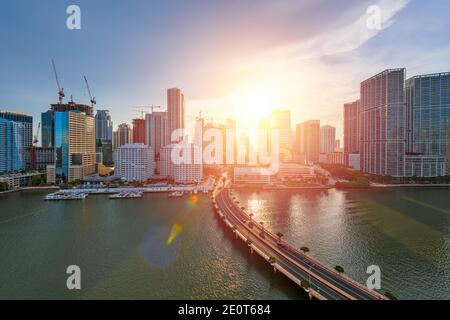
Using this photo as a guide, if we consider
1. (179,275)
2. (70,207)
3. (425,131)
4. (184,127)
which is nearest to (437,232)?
(179,275)

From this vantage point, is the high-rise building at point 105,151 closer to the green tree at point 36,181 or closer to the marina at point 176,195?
the green tree at point 36,181

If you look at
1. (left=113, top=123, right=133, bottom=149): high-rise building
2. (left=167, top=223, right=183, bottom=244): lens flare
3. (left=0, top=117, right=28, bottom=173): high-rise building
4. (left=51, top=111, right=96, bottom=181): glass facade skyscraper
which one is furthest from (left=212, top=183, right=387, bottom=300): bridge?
(left=113, top=123, right=133, bottom=149): high-rise building

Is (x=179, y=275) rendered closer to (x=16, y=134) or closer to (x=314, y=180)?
(x=314, y=180)

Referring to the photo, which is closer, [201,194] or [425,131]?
[201,194]

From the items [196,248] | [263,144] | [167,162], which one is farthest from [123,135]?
[196,248]

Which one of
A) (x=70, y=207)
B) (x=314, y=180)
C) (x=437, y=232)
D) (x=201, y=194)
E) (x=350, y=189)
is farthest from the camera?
(x=314, y=180)

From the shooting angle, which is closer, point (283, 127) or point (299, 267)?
point (299, 267)

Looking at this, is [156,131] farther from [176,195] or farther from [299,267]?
[299,267]

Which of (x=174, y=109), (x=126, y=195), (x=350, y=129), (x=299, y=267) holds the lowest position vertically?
(x=299, y=267)
